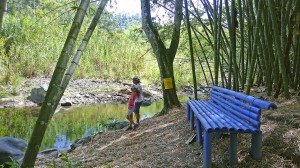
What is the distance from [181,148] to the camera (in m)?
3.31

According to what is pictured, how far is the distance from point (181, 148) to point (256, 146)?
3.21 ft

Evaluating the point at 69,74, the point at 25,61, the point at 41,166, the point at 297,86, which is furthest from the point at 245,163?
the point at 25,61

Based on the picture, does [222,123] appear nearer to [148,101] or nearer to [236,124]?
[236,124]

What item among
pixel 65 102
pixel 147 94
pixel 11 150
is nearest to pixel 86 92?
pixel 65 102

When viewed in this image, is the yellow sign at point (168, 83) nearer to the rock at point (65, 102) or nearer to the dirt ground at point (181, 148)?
the dirt ground at point (181, 148)

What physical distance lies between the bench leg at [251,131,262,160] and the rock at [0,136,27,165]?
9.54 ft

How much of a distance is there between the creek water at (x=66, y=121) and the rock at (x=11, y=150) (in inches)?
41.0

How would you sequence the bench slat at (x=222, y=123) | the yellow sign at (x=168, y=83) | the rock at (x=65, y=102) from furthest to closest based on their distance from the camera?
the rock at (x=65, y=102) < the yellow sign at (x=168, y=83) < the bench slat at (x=222, y=123)

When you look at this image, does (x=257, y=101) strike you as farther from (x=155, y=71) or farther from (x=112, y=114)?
(x=155, y=71)

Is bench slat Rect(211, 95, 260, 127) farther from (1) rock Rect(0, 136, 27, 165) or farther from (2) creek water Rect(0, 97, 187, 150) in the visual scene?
(2) creek water Rect(0, 97, 187, 150)

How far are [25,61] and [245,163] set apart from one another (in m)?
10.0

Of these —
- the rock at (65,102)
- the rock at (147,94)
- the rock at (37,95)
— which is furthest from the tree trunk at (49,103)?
the rock at (147,94)

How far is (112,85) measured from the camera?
12.5 meters

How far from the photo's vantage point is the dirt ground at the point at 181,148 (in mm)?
2592
